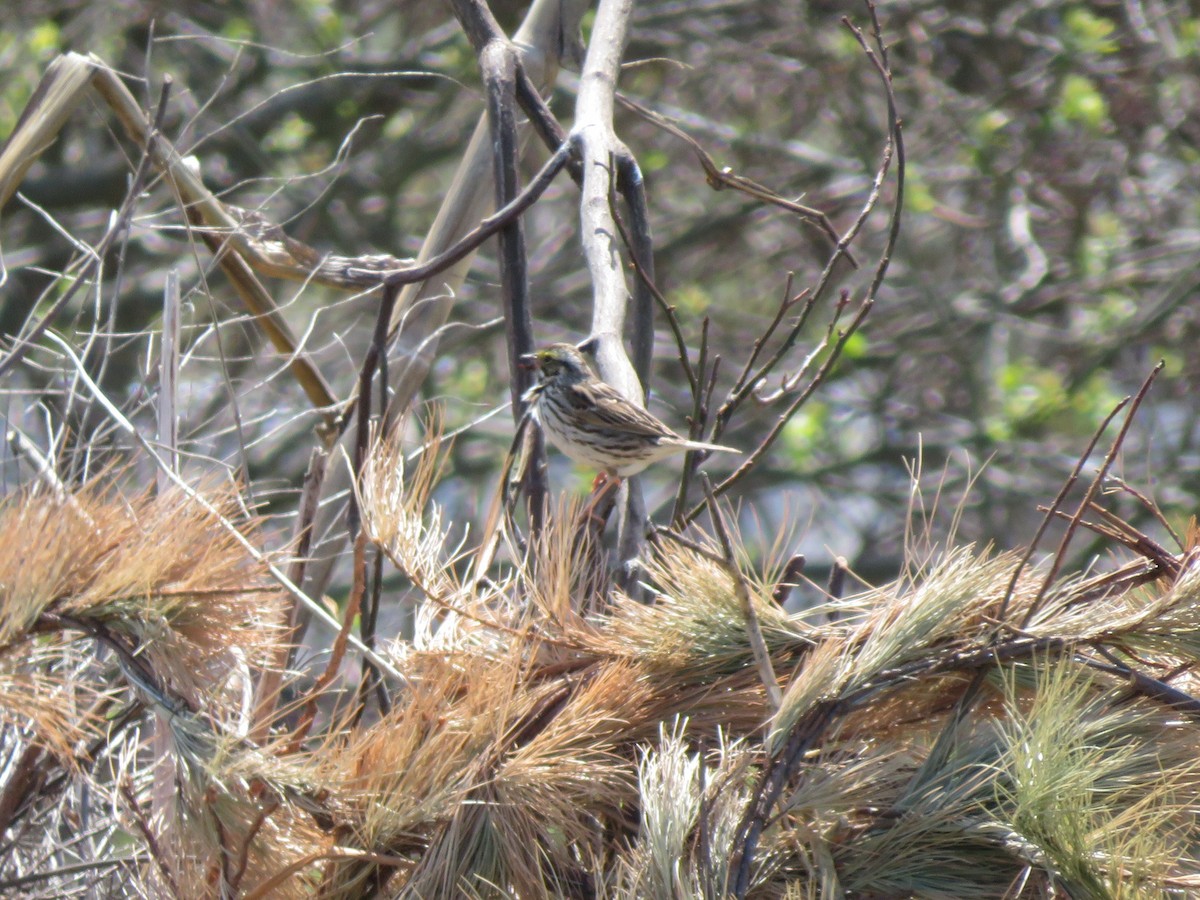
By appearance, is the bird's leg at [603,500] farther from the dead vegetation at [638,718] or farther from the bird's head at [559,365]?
the bird's head at [559,365]

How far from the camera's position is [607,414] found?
12.0 ft

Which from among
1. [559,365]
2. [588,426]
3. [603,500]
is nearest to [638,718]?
[603,500]

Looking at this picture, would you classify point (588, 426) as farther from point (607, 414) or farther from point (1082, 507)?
point (1082, 507)

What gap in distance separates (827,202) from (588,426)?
12.7ft

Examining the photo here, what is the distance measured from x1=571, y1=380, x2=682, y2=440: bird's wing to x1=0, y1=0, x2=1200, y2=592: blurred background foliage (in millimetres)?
2746

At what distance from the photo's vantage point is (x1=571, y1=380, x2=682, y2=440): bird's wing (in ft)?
10.1

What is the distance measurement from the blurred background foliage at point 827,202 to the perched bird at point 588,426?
258cm

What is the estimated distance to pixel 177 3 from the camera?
24.0 ft

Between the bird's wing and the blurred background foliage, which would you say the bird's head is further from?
the blurred background foliage

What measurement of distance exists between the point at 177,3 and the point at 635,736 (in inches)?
266

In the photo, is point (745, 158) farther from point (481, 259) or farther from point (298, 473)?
point (298, 473)

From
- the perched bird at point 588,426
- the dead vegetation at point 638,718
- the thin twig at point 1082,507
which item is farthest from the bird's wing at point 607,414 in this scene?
the thin twig at point 1082,507

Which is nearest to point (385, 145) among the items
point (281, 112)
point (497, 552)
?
point (281, 112)

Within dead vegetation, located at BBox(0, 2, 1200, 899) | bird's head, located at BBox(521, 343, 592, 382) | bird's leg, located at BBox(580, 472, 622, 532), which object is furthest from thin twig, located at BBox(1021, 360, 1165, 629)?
bird's head, located at BBox(521, 343, 592, 382)
